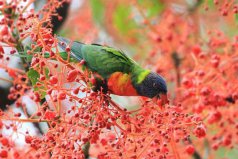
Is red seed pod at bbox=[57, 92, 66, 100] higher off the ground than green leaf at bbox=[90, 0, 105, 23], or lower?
lower

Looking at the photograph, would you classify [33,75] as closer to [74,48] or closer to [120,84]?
[74,48]

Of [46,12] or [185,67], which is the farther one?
[185,67]

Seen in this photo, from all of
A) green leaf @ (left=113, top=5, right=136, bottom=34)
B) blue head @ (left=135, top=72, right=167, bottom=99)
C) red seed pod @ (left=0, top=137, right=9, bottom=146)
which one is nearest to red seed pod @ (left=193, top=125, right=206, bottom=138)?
blue head @ (left=135, top=72, right=167, bottom=99)

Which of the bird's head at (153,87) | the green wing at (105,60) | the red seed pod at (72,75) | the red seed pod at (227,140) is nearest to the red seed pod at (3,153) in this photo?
the red seed pod at (72,75)

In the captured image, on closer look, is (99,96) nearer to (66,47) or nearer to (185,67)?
(66,47)

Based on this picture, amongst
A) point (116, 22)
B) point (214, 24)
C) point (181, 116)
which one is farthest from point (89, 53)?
point (116, 22)

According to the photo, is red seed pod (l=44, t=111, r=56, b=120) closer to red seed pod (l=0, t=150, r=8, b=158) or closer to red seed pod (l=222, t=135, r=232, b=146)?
red seed pod (l=0, t=150, r=8, b=158)

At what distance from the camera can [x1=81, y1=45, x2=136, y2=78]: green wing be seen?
129 inches

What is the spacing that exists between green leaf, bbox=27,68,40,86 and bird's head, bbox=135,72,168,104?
0.70 meters

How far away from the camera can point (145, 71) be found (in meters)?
3.40

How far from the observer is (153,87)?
3.23 metres

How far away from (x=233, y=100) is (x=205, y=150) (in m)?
0.69

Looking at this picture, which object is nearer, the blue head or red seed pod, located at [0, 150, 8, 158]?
red seed pod, located at [0, 150, 8, 158]

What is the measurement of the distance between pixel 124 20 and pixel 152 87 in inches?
124
